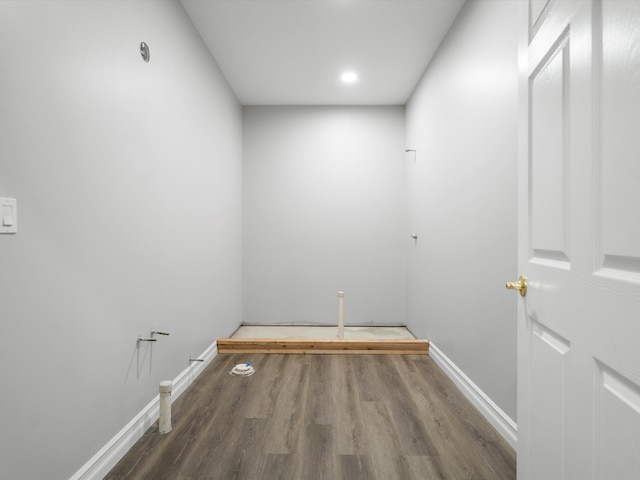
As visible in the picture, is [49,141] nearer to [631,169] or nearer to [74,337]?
[74,337]

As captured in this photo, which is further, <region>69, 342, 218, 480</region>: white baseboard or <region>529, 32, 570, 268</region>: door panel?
<region>69, 342, 218, 480</region>: white baseboard

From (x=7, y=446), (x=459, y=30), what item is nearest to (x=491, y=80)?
(x=459, y=30)

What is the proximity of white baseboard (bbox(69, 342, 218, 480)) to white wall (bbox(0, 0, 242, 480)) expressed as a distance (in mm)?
42

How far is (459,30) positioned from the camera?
7.86ft

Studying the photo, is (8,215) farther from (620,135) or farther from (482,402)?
(482,402)

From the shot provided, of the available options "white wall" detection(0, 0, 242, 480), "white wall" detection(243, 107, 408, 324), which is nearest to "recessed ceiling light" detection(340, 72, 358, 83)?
"white wall" detection(243, 107, 408, 324)

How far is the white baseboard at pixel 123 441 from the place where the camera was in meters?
1.38

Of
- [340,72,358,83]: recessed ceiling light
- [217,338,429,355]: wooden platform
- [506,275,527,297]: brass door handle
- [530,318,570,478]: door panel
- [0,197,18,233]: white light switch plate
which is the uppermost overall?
[340,72,358,83]: recessed ceiling light

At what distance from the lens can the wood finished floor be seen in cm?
148

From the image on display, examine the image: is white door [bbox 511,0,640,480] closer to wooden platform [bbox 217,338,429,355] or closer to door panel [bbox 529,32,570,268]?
door panel [bbox 529,32,570,268]

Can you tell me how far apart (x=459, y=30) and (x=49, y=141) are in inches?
100

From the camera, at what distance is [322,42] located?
276cm

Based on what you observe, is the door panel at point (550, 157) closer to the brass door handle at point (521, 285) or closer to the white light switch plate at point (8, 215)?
the brass door handle at point (521, 285)

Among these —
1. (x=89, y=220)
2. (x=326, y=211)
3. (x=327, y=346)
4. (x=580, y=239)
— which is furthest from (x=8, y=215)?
(x=326, y=211)
